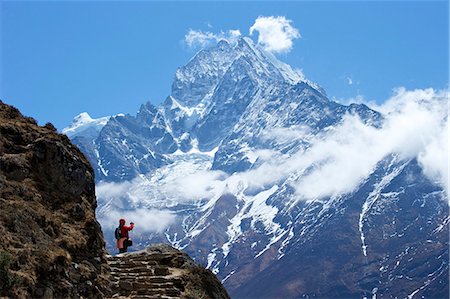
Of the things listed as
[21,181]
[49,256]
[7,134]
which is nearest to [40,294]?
[49,256]

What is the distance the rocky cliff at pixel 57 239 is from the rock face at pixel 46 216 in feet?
0.08

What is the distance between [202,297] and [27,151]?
A: 8.96 metres

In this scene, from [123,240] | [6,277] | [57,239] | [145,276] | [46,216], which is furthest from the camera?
[123,240]

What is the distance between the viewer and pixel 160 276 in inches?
1093

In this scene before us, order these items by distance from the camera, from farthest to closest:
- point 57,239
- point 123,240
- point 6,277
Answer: point 123,240
point 57,239
point 6,277

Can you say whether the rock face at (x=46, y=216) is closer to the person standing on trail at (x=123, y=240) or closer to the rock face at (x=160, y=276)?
the rock face at (x=160, y=276)

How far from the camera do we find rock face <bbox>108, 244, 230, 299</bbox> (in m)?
26.4

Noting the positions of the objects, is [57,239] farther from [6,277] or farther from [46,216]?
[6,277]

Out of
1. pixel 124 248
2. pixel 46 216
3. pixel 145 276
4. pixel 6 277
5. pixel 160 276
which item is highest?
pixel 124 248

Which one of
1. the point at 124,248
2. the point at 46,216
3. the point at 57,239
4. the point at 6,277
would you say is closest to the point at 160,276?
the point at 57,239

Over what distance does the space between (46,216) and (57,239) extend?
0.96 metres

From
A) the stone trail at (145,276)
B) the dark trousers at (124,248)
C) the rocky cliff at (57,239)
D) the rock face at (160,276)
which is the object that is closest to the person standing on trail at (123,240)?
the dark trousers at (124,248)

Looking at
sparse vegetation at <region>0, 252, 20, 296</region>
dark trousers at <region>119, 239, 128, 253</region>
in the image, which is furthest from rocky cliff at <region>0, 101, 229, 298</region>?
dark trousers at <region>119, 239, 128, 253</region>

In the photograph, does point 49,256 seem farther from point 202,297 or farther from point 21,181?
point 202,297
